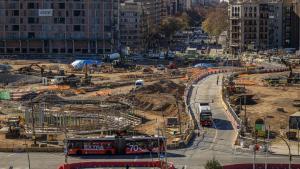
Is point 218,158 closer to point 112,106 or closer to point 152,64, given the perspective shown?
point 112,106

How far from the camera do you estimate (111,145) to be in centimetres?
4303

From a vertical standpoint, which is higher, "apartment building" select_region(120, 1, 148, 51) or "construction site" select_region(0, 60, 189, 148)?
"apartment building" select_region(120, 1, 148, 51)

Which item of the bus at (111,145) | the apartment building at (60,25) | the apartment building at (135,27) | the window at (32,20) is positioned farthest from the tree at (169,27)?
the bus at (111,145)

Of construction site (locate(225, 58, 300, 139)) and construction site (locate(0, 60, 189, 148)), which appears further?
construction site (locate(225, 58, 300, 139))

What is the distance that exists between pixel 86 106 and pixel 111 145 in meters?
21.9

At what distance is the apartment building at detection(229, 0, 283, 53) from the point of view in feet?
455

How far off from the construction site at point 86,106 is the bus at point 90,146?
3642 millimetres

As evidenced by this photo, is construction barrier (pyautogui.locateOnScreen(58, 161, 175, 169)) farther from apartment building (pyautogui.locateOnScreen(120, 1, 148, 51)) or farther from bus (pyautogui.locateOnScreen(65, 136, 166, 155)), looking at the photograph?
apartment building (pyautogui.locateOnScreen(120, 1, 148, 51))

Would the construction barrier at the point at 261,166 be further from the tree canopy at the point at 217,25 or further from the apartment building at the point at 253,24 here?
the tree canopy at the point at 217,25

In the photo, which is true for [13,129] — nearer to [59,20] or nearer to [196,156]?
[196,156]

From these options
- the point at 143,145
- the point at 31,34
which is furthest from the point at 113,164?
the point at 31,34

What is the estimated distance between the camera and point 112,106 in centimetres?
6184

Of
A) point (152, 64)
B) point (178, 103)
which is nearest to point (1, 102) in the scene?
point (178, 103)

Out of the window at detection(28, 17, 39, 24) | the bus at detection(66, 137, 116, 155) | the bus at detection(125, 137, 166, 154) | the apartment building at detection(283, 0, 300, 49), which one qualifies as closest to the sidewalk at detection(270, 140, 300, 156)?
the bus at detection(125, 137, 166, 154)
